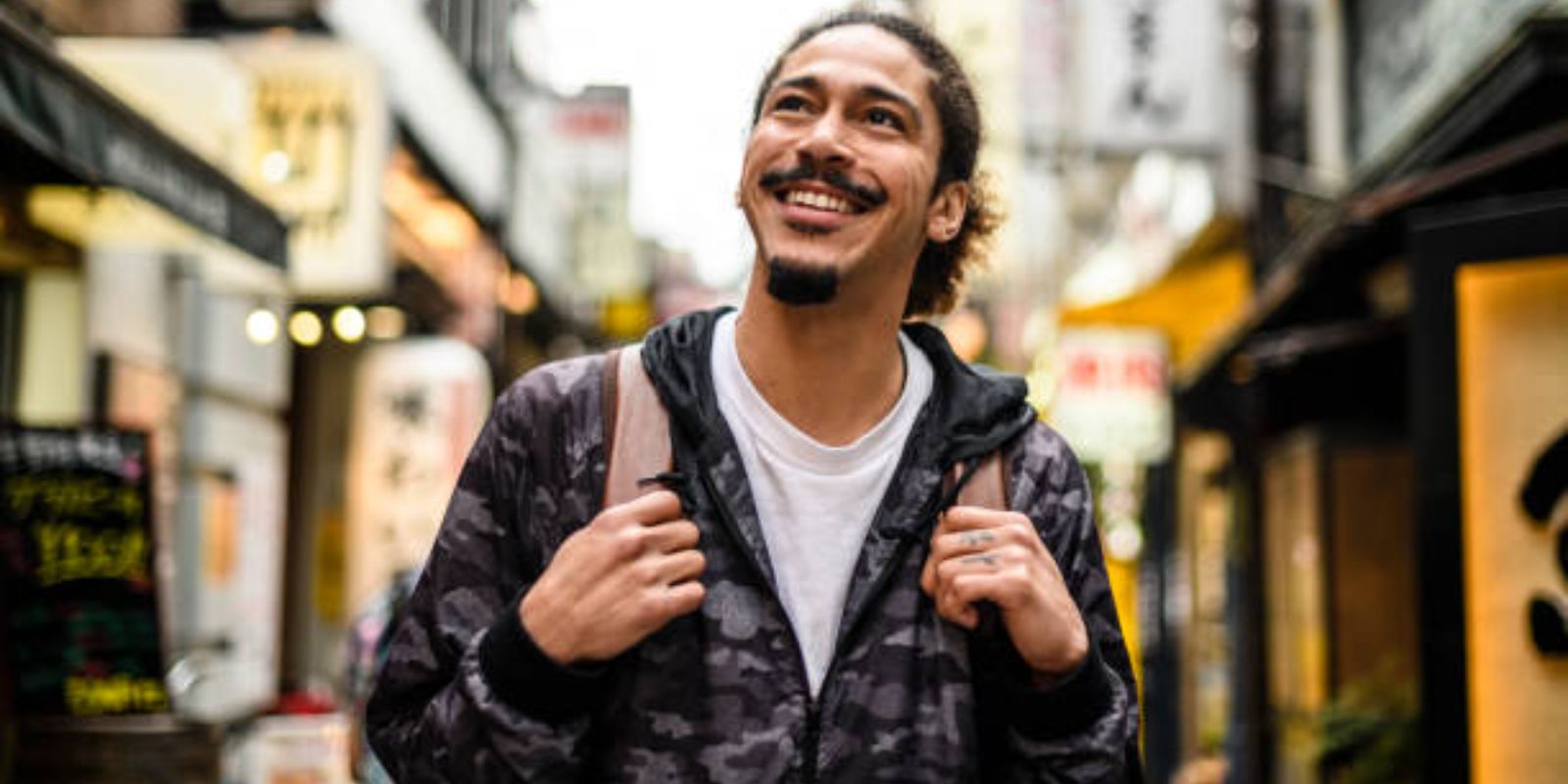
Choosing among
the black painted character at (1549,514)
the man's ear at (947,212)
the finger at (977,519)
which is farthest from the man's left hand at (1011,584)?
the black painted character at (1549,514)

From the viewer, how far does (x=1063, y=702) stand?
2244 millimetres

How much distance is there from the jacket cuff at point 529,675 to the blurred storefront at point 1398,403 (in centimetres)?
371

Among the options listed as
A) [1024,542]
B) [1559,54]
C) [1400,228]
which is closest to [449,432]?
[1400,228]

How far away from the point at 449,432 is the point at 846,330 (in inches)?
471

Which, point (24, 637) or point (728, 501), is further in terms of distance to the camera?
point (24, 637)

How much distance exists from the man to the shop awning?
180 inches

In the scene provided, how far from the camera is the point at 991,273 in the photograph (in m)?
3.16

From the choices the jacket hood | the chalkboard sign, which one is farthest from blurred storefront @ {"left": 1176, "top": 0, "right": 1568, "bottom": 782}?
the chalkboard sign

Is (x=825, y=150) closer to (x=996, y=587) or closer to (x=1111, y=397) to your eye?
(x=996, y=587)

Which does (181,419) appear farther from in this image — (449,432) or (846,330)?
(846,330)

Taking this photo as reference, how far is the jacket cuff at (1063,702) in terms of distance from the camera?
224 cm

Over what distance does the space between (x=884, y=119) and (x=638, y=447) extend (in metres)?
0.59

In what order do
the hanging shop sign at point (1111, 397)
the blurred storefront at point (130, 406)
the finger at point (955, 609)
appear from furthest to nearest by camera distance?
the hanging shop sign at point (1111, 397) → the blurred storefront at point (130, 406) → the finger at point (955, 609)

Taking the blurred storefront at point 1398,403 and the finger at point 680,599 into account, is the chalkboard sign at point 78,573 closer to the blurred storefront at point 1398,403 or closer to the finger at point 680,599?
the blurred storefront at point 1398,403
